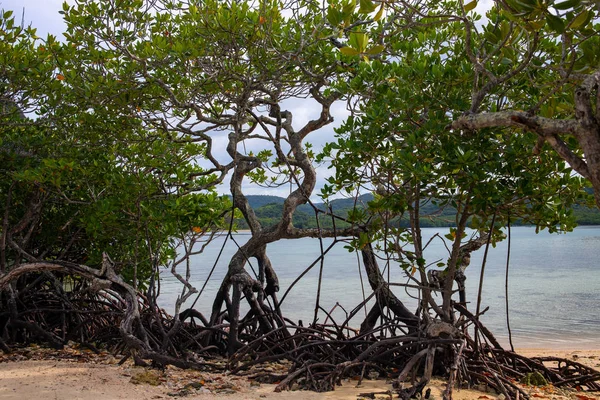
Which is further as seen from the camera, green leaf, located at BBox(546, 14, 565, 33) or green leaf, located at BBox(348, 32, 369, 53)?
green leaf, located at BBox(348, 32, 369, 53)

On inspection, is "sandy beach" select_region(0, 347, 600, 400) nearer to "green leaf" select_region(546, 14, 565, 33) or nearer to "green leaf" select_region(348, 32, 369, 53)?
"green leaf" select_region(348, 32, 369, 53)

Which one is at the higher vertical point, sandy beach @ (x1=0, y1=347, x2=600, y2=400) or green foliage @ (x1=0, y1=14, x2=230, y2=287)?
green foliage @ (x1=0, y1=14, x2=230, y2=287)

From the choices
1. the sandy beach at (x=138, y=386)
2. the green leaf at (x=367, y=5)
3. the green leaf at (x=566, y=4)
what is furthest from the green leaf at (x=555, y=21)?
the sandy beach at (x=138, y=386)

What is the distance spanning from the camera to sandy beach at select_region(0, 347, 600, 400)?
377cm

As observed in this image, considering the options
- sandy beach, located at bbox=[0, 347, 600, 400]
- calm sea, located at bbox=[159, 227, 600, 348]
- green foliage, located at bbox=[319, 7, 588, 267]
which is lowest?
calm sea, located at bbox=[159, 227, 600, 348]

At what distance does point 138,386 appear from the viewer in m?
3.96

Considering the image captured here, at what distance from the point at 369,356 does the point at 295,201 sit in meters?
1.69

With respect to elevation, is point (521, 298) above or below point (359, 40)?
below

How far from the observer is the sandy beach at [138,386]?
12.4 ft

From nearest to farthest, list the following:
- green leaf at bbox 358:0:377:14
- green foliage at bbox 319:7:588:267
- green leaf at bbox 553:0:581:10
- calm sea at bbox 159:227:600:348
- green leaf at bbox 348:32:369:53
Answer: green leaf at bbox 553:0:581:10
green leaf at bbox 358:0:377:14
green leaf at bbox 348:32:369:53
green foliage at bbox 319:7:588:267
calm sea at bbox 159:227:600:348

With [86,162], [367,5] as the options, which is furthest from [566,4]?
[86,162]

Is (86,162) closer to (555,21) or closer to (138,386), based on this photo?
(138,386)

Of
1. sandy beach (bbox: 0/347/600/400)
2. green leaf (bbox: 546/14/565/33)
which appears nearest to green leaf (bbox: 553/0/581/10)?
green leaf (bbox: 546/14/565/33)

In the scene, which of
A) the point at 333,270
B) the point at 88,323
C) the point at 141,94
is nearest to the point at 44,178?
the point at 141,94
